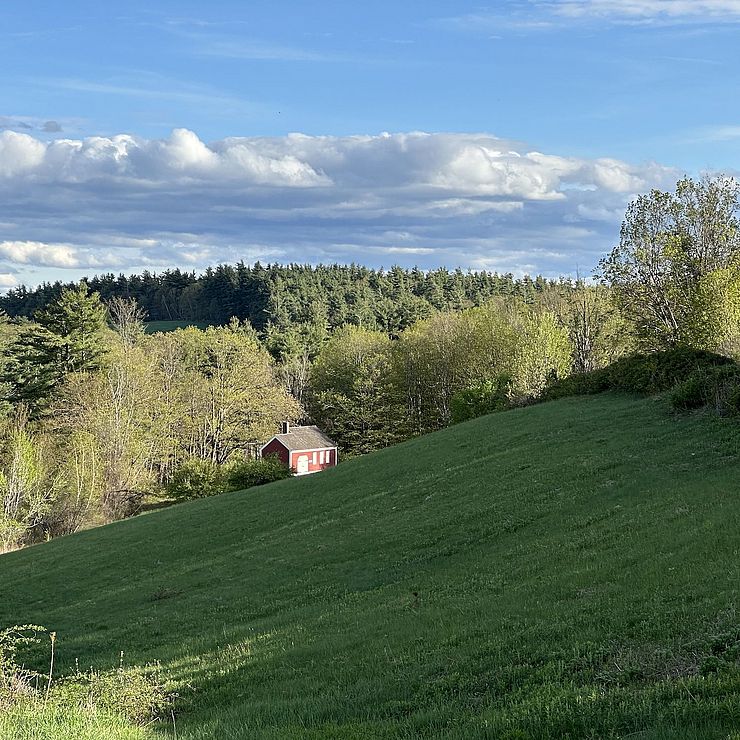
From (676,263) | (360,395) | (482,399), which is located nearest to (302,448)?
(360,395)

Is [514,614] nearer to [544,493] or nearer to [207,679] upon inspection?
[207,679]

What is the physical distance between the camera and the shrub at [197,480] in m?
62.1

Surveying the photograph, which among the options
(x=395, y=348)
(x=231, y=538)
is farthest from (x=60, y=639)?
(x=395, y=348)

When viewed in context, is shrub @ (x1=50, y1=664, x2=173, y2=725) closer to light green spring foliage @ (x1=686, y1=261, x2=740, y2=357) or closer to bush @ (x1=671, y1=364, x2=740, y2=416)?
bush @ (x1=671, y1=364, x2=740, y2=416)

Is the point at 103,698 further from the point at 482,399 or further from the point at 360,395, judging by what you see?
the point at 360,395

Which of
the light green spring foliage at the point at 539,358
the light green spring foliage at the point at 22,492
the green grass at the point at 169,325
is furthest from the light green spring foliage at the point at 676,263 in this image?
the green grass at the point at 169,325

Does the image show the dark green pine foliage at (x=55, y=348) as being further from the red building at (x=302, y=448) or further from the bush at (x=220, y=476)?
the red building at (x=302, y=448)

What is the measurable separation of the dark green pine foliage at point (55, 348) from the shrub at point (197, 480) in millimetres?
15901

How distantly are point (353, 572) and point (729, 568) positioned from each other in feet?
34.4

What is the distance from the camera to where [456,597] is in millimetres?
14898

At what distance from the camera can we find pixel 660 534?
15.3m

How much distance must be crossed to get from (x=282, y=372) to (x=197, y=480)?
143ft

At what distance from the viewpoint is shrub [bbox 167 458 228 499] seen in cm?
6205

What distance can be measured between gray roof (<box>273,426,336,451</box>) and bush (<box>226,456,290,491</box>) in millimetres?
20205
